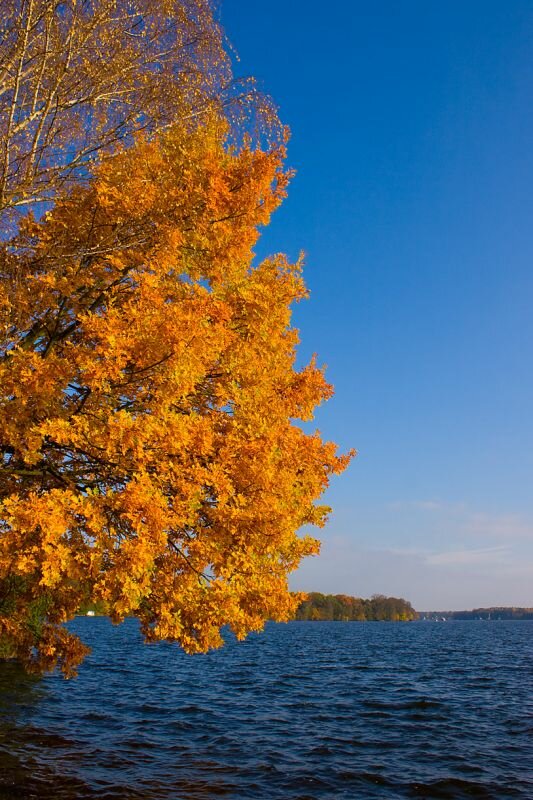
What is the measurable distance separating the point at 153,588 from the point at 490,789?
745 centimetres

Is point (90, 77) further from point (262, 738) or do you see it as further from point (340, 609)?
point (340, 609)

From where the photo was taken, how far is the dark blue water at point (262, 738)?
10.1 metres

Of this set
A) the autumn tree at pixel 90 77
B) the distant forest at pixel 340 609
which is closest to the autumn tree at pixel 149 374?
the autumn tree at pixel 90 77

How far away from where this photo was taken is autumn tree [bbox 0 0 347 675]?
279 inches

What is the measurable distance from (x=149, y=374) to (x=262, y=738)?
10.4 m

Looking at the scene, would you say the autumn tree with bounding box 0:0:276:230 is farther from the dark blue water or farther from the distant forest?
the distant forest

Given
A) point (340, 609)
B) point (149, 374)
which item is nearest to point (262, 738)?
point (149, 374)

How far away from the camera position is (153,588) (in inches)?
Result: 328

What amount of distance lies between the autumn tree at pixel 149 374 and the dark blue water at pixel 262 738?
2.43m

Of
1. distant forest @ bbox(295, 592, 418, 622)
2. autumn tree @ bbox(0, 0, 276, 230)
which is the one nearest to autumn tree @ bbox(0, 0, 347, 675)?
autumn tree @ bbox(0, 0, 276, 230)

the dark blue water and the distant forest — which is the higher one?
the dark blue water

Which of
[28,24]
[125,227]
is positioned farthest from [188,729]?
[28,24]

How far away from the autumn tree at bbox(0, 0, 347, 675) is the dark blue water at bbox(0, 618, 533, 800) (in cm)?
243

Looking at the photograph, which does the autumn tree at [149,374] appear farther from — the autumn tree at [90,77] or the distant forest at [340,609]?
the distant forest at [340,609]
